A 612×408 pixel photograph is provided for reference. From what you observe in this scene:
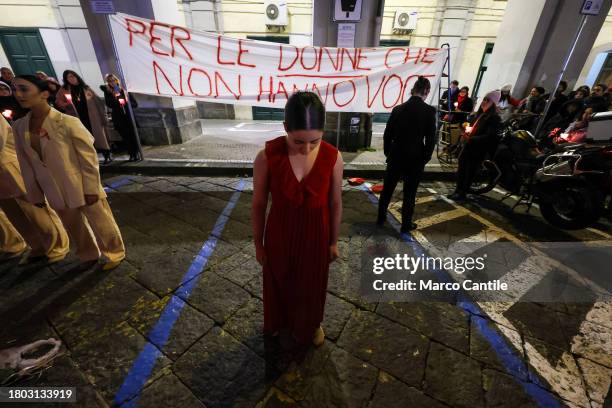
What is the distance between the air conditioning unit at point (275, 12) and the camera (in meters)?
10.4

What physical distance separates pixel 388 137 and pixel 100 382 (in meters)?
3.56

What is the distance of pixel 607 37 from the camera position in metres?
11.6

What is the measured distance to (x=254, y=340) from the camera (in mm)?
2162

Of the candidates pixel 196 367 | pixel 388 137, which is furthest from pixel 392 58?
pixel 196 367

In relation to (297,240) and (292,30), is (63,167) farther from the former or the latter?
(292,30)

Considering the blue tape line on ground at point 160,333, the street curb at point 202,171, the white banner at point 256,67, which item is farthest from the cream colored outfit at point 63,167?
the white banner at point 256,67

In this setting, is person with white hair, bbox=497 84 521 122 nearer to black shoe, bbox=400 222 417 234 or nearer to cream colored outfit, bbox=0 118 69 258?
black shoe, bbox=400 222 417 234

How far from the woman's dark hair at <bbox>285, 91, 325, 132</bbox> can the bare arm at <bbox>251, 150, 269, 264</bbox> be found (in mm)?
278

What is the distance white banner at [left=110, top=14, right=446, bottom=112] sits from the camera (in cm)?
479

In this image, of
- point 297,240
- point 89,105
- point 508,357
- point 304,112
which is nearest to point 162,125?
point 89,105

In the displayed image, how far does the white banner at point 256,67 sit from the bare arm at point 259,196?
4174mm

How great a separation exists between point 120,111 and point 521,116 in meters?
9.24

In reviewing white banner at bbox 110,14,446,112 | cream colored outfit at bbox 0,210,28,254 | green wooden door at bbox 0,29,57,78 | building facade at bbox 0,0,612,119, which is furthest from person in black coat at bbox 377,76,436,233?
green wooden door at bbox 0,29,57,78

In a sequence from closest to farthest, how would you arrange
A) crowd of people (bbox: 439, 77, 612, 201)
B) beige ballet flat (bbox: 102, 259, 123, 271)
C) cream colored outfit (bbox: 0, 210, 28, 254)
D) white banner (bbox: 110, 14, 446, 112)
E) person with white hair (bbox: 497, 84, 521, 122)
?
beige ballet flat (bbox: 102, 259, 123, 271) < cream colored outfit (bbox: 0, 210, 28, 254) < crowd of people (bbox: 439, 77, 612, 201) < white banner (bbox: 110, 14, 446, 112) < person with white hair (bbox: 497, 84, 521, 122)
